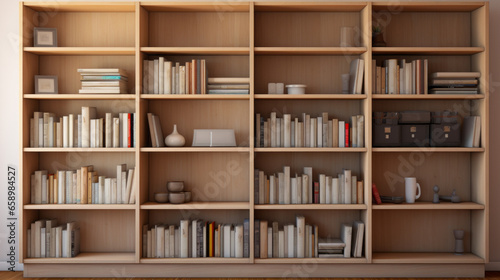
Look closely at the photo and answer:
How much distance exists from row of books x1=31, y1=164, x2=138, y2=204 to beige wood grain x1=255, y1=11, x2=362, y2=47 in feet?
5.25

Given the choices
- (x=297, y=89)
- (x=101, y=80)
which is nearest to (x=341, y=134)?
(x=297, y=89)

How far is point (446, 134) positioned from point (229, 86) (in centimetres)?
178

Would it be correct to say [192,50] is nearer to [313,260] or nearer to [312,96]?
[312,96]

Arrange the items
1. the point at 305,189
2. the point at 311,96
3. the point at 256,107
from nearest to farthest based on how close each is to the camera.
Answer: the point at 311,96 → the point at 305,189 → the point at 256,107

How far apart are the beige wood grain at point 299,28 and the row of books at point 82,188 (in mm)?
1599

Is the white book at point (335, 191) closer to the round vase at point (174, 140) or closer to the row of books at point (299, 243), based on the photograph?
the row of books at point (299, 243)

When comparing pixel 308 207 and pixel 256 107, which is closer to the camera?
pixel 308 207

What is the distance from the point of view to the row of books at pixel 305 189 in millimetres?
4094

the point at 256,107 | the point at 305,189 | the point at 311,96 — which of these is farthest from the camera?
the point at 256,107

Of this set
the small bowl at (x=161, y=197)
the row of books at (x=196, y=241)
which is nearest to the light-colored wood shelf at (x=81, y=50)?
the small bowl at (x=161, y=197)

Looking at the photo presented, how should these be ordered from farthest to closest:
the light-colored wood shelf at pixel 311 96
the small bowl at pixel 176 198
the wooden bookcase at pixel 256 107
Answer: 1. the wooden bookcase at pixel 256 107
2. the small bowl at pixel 176 198
3. the light-colored wood shelf at pixel 311 96

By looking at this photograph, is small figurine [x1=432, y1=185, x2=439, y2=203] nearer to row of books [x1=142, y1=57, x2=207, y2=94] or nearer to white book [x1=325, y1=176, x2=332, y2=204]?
white book [x1=325, y1=176, x2=332, y2=204]

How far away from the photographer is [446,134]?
13.5 feet

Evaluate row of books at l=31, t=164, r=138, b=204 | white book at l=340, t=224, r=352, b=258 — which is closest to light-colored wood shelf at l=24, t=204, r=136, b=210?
row of books at l=31, t=164, r=138, b=204
